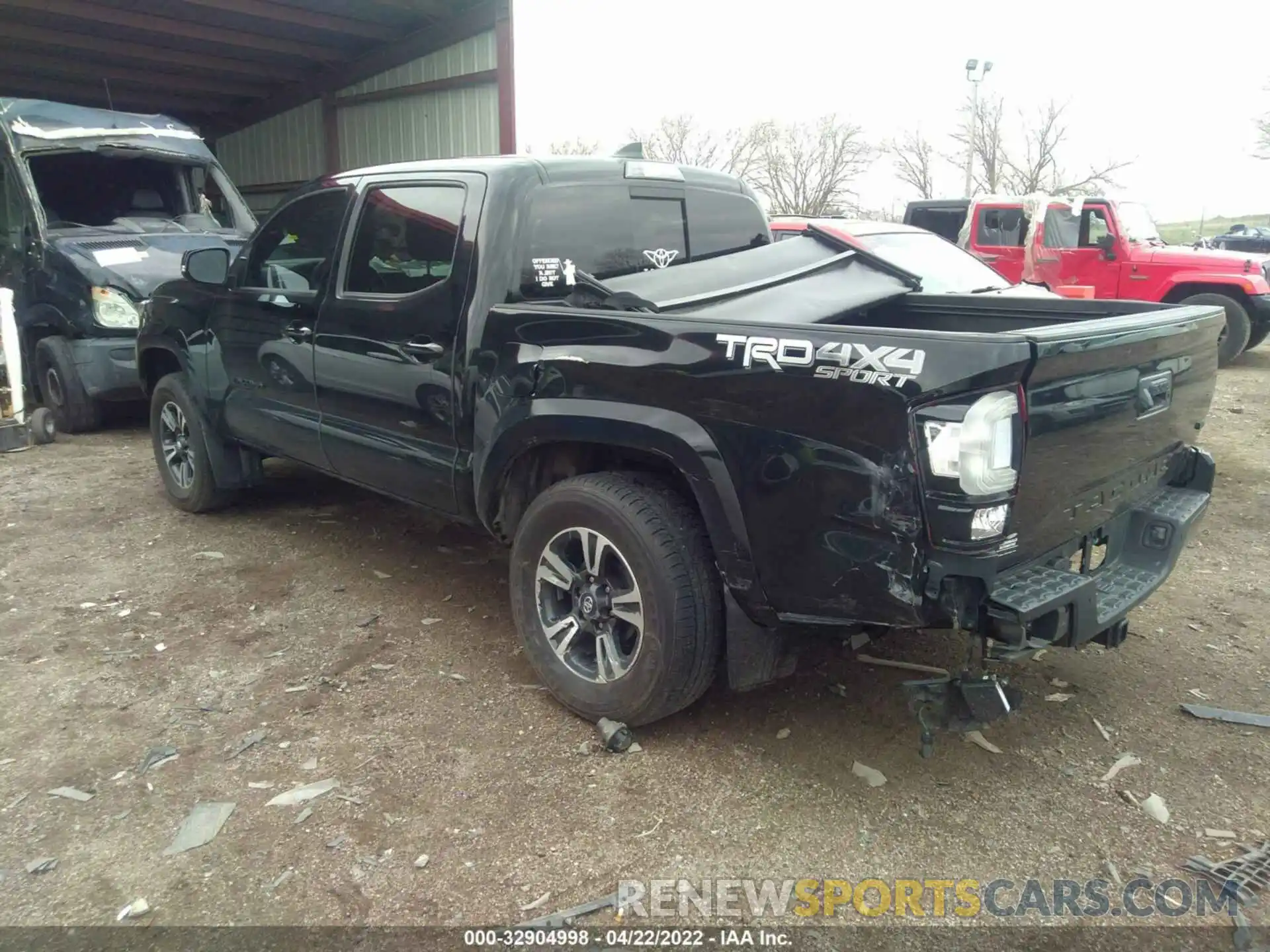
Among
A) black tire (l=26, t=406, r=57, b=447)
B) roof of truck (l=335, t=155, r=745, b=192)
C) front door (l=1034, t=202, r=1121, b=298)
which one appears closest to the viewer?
roof of truck (l=335, t=155, r=745, b=192)

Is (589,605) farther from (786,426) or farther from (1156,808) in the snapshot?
(1156,808)

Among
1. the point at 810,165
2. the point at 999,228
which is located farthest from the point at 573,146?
the point at 999,228

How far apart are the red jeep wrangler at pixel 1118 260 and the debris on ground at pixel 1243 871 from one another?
9856 millimetres

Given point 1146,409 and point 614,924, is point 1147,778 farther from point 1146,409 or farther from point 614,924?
point 614,924

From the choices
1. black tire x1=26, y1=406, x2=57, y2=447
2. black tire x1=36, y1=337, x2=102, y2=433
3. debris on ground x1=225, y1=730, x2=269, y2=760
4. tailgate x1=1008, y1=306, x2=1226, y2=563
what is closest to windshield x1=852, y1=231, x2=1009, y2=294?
tailgate x1=1008, y1=306, x2=1226, y2=563

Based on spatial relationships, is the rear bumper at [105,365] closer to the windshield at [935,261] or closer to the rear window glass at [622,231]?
the rear window glass at [622,231]

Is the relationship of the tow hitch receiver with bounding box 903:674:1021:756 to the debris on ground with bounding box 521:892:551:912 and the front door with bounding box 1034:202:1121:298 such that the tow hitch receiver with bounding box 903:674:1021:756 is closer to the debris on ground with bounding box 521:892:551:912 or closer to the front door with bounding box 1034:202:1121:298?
the debris on ground with bounding box 521:892:551:912

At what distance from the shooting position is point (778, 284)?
3.71 meters

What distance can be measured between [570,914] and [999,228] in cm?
1304

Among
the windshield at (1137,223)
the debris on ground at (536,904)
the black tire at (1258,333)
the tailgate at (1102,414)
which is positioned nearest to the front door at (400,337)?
the debris on ground at (536,904)

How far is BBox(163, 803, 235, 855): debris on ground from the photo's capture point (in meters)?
2.71

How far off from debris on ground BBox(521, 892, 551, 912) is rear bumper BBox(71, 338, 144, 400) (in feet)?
22.0

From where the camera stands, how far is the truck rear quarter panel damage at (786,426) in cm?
238

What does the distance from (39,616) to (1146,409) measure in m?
4.64
